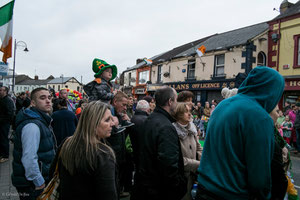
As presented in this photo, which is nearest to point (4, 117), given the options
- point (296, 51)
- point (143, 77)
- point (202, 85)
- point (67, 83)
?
point (202, 85)

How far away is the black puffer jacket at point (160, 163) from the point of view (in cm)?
226

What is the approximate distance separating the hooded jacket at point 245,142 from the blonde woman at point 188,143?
1.01m

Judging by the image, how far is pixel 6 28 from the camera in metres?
6.24

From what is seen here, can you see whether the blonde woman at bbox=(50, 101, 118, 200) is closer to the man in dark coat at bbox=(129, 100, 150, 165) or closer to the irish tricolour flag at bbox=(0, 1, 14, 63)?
the man in dark coat at bbox=(129, 100, 150, 165)

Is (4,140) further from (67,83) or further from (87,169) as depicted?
(67,83)

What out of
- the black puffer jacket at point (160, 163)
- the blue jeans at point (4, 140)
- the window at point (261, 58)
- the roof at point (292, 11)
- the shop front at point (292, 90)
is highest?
the roof at point (292, 11)

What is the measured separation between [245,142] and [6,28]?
286 inches

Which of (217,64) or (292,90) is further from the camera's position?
(217,64)

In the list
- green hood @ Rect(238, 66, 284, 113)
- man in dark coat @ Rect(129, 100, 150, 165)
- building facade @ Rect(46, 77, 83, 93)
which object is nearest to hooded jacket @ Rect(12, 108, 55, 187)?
man in dark coat @ Rect(129, 100, 150, 165)

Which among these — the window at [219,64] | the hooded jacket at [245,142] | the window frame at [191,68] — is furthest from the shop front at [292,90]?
the hooded jacket at [245,142]

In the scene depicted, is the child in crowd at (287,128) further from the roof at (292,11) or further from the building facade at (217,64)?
the roof at (292,11)

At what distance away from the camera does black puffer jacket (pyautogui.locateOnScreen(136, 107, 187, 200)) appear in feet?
7.43

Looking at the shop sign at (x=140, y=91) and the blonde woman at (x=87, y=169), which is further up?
the shop sign at (x=140, y=91)

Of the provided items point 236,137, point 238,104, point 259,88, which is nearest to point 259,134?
point 236,137
